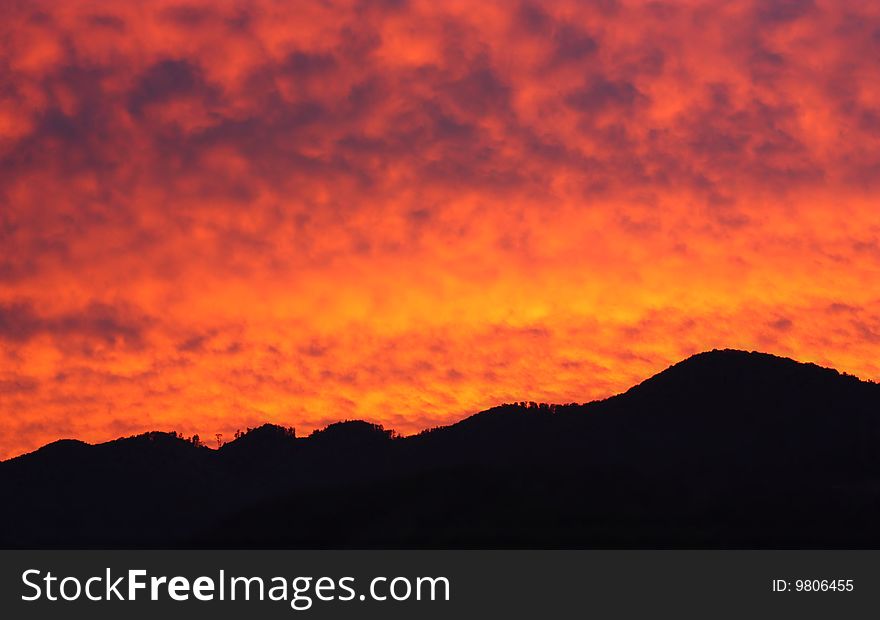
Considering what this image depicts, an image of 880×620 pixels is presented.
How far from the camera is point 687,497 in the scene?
145m

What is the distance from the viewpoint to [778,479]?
161 metres

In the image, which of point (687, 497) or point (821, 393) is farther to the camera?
point (821, 393)

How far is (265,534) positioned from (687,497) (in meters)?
47.7

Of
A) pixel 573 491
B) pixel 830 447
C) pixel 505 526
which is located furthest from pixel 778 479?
pixel 505 526

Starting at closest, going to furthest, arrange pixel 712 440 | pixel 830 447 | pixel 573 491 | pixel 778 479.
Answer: pixel 573 491 < pixel 778 479 < pixel 830 447 < pixel 712 440
